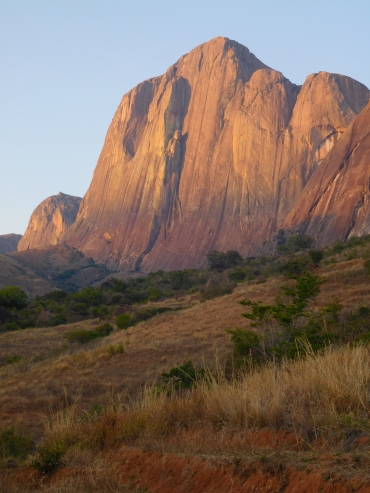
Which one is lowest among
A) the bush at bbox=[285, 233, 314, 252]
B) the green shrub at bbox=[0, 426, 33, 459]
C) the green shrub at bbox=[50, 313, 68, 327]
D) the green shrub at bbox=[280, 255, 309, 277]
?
the green shrub at bbox=[50, 313, 68, 327]

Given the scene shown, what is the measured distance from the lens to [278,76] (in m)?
99.4

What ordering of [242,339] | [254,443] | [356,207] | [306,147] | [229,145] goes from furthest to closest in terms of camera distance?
[229,145] → [306,147] → [356,207] → [242,339] → [254,443]

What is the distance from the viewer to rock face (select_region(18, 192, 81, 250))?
152 meters

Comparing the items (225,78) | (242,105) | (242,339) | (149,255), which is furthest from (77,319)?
(225,78)

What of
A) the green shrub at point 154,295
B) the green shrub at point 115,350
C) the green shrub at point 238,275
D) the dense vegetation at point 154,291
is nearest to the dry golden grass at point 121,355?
the green shrub at point 115,350

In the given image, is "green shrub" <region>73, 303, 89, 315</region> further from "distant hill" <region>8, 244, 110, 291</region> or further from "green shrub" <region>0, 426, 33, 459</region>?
"distant hill" <region>8, 244, 110, 291</region>

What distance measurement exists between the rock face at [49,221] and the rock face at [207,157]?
33.2 metres

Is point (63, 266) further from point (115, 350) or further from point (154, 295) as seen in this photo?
point (115, 350)

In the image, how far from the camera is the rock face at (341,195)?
67125mm

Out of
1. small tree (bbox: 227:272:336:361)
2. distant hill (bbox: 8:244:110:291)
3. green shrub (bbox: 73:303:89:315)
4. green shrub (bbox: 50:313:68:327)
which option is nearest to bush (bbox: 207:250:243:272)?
green shrub (bbox: 73:303:89:315)

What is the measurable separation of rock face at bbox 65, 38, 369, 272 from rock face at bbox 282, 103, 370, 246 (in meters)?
10.6

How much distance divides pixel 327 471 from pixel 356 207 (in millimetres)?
67075

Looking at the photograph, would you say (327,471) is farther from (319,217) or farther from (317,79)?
(317,79)

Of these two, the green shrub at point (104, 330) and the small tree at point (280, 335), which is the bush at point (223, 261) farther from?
the small tree at point (280, 335)
